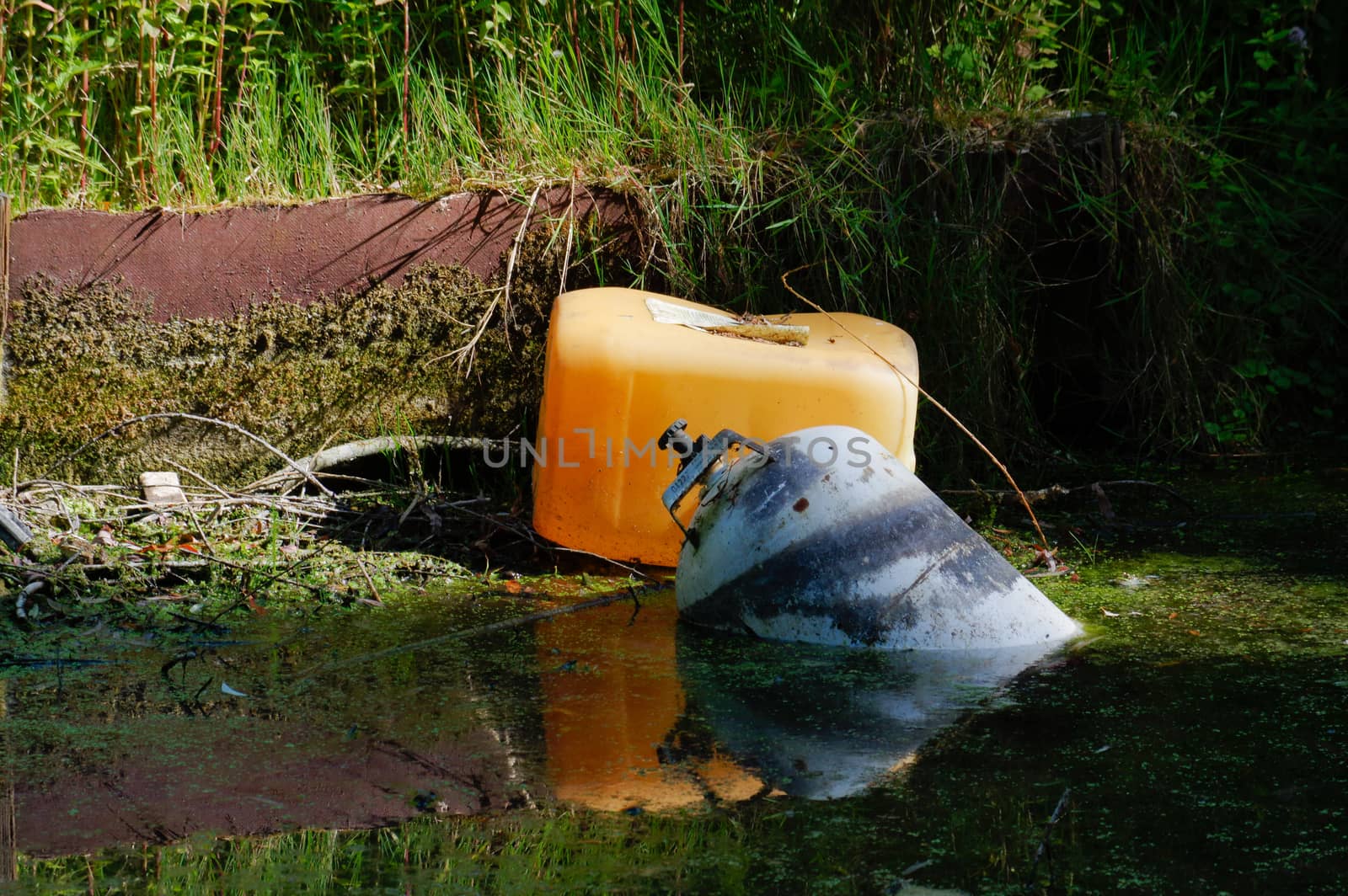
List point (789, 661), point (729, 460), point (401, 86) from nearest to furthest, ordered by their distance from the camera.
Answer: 1. point (789, 661)
2. point (729, 460)
3. point (401, 86)

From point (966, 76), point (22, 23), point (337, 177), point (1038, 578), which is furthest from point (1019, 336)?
point (22, 23)

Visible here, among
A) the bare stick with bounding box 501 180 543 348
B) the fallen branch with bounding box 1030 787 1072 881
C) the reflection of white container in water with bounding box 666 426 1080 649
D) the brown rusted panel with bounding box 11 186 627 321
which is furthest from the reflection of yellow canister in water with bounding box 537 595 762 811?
the brown rusted panel with bounding box 11 186 627 321

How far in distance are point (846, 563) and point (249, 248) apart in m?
1.86

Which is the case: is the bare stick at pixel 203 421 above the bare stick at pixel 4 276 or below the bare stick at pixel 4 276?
below

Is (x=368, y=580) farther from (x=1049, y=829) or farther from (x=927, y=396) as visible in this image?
(x=1049, y=829)

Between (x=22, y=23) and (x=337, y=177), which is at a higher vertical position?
(x=22, y=23)

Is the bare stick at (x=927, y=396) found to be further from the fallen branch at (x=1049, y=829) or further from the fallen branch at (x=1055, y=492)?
the fallen branch at (x=1049, y=829)

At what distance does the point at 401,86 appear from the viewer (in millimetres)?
3828

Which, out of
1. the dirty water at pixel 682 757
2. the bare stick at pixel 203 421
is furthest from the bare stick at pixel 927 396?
the bare stick at pixel 203 421

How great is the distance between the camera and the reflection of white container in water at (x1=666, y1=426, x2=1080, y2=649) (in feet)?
7.38

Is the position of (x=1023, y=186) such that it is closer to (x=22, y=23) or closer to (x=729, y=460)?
(x=729, y=460)

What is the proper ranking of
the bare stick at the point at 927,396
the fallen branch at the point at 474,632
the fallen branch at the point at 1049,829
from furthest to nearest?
the bare stick at the point at 927,396 < the fallen branch at the point at 474,632 < the fallen branch at the point at 1049,829

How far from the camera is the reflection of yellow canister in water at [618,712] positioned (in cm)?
166

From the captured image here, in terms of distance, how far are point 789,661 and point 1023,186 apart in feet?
6.01
